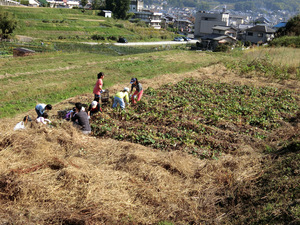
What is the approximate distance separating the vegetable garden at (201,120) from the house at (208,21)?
2607 inches

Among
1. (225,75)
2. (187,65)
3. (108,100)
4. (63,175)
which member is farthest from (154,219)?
(187,65)

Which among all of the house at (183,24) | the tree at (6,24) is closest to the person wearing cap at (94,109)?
the tree at (6,24)

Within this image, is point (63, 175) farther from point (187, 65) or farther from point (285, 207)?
point (187, 65)

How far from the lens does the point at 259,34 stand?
60.5 metres

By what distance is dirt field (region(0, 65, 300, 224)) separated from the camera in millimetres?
5363

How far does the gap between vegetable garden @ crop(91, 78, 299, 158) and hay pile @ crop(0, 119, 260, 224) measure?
72cm

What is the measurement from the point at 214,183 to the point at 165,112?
476cm

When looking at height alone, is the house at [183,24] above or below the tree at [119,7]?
below

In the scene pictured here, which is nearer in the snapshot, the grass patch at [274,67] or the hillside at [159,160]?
the hillside at [159,160]

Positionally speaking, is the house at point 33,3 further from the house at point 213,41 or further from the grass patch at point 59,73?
the grass patch at point 59,73

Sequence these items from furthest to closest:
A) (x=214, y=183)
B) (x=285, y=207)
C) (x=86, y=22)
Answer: (x=86, y=22)
(x=214, y=183)
(x=285, y=207)

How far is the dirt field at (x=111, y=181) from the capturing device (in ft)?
17.6

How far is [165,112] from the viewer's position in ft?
36.3

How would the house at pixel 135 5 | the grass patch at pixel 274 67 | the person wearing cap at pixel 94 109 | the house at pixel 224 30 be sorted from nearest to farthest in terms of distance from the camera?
1. the person wearing cap at pixel 94 109
2. the grass patch at pixel 274 67
3. the house at pixel 224 30
4. the house at pixel 135 5
